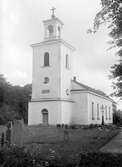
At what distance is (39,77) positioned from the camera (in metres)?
36.7

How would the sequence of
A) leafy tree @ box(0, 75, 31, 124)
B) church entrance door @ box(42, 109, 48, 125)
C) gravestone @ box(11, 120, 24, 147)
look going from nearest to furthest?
gravestone @ box(11, 120, 24, 147) < church entrance door @ box(42, 109, 48, 125) < leafy tree @ box(0, 75, 31, 124)

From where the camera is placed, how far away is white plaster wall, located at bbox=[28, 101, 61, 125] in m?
34.3

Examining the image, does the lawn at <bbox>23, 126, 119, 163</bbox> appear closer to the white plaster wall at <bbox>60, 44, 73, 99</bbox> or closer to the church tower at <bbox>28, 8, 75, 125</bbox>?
the church tower at <bbox>28, 8, 75, 125</bbox>

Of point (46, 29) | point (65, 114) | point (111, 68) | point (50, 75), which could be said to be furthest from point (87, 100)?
point (111, 68)

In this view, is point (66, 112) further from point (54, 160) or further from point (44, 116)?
point (54, 160)

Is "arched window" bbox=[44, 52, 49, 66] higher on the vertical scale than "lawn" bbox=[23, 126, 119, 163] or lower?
higher

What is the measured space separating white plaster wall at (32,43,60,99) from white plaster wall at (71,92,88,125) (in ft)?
13.0

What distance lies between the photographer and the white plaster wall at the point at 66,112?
34.7m

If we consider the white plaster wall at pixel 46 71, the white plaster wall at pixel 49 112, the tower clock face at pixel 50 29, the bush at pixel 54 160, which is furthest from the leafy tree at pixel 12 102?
the bush at pixel 54 160

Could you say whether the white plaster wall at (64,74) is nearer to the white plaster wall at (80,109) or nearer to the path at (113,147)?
the white plaster wall at (80,109)

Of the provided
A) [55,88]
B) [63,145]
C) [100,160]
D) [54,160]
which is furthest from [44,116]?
[100,160]

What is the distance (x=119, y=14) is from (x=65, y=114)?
87.9ft

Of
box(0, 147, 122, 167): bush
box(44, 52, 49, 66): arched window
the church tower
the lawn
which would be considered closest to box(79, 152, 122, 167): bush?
box(0, 147, 122, 167): bush

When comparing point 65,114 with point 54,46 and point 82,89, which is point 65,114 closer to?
point 82,89
